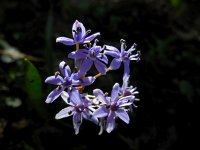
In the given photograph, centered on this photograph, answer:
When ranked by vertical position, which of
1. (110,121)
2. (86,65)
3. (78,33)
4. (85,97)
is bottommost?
(110,121)

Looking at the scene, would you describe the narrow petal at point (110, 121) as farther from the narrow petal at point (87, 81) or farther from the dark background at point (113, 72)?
the dark background at point (113, 72)

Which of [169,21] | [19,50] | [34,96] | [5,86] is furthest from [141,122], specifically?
[169,21]

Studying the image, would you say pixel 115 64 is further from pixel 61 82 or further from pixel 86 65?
pixel 61 82

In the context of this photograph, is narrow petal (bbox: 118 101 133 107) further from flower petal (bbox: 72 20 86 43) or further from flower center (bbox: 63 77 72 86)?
flower petal (bbox: 72 20 86 43)

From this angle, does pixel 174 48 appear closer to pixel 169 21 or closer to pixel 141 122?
pixel 169 21

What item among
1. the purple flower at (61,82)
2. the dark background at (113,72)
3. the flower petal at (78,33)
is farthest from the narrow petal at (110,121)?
the dark background at (113,72)

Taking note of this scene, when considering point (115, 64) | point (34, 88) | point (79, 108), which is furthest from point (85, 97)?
point (34, 88)
